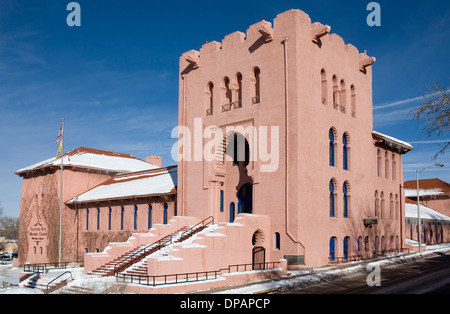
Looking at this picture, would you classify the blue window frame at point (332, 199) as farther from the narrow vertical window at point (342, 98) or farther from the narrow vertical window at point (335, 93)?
the narrow vertical window at point (342, 98)

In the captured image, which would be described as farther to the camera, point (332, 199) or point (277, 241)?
point (332, 199)

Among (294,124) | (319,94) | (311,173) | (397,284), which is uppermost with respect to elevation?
(319,94)

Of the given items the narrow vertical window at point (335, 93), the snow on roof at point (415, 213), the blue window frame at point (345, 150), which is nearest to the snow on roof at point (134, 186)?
the blue window frame at point (345, 150)

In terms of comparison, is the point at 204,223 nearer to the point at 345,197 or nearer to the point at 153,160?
the point at 345,197

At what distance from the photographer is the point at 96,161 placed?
53.9 m

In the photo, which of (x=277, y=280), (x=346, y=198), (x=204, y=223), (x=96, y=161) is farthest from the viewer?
(x=96, y=161)

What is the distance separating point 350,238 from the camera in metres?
34.0

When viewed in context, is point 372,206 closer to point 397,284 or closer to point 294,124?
point 294,124

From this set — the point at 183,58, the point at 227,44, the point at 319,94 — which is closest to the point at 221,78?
the point at 227,44

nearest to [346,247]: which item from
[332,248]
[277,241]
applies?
[332,248]

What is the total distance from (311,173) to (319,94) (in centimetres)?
545

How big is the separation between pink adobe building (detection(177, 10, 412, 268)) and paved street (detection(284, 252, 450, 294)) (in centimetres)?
392

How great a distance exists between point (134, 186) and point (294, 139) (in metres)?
19.9

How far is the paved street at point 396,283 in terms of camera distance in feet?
70.8
